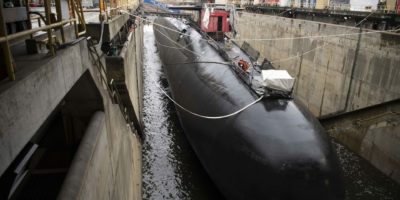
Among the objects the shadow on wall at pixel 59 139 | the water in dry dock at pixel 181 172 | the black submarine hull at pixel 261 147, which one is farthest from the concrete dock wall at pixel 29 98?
the water in dry dock at pixel 181 172

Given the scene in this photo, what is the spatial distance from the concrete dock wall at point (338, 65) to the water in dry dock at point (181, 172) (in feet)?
10.3

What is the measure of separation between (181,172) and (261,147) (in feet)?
19.5

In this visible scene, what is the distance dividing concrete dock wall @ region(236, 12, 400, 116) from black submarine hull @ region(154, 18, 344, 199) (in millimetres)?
7460

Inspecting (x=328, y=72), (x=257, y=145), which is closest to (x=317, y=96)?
(x=328, y=72)

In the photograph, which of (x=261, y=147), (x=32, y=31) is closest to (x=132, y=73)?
(x=261, y=147)

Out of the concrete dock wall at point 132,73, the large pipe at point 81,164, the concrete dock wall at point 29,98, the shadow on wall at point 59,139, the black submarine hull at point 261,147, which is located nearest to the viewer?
the concrete dock wall at point 29,98

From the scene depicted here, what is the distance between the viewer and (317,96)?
20.8 meters

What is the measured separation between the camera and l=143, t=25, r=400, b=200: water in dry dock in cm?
1313

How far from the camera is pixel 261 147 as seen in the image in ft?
30.2

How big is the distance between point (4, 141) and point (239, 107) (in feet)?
27.7

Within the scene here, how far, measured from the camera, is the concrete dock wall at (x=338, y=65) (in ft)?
51.2

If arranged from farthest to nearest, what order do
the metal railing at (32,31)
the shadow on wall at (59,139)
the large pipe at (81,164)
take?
1. the shadow on wall at (59,139)
2. the large pipe at (81,164)
3. the metal railing at (32,31)

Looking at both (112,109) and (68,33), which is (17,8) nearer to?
(68,33)

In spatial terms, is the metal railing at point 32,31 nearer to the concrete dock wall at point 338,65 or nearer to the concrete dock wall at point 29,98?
the concrete dock wall at point 29,98
